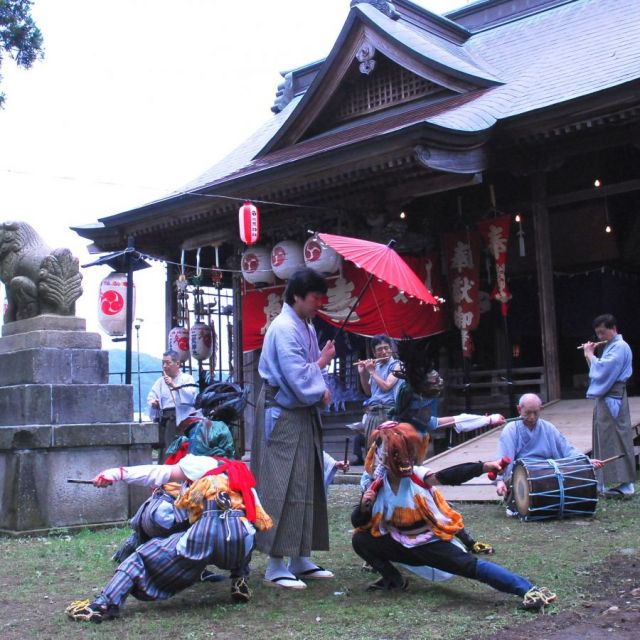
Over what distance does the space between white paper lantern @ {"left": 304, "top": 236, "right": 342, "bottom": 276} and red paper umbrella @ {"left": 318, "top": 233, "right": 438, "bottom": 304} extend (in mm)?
6291

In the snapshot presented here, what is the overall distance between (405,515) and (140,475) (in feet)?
4.73

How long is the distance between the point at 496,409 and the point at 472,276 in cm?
214

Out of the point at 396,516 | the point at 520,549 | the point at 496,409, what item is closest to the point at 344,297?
Answer: the point at 496,409

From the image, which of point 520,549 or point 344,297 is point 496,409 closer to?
point 344,297

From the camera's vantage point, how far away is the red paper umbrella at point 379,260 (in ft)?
21.9

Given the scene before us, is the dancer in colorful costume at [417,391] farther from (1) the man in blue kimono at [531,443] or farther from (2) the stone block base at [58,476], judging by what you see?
(2) the stone block base at [58,476]

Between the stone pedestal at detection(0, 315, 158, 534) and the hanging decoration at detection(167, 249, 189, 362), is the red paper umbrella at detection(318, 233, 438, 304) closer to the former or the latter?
the stone pedestal at detection(0, 315, 158, 534)

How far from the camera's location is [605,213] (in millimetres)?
13703

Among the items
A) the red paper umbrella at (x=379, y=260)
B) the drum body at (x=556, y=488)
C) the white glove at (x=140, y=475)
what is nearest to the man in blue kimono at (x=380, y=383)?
the red paper umbrella at (x=379, y=260)

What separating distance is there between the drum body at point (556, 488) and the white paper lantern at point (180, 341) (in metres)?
10.6

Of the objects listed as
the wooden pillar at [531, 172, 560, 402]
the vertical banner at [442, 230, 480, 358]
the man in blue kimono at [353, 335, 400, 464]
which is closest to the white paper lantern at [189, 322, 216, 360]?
the vertical banner at [442, 230, 480, 358]

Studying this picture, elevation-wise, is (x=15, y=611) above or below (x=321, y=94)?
below

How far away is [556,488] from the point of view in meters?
6.92

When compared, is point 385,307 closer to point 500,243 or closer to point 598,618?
point 500,243
